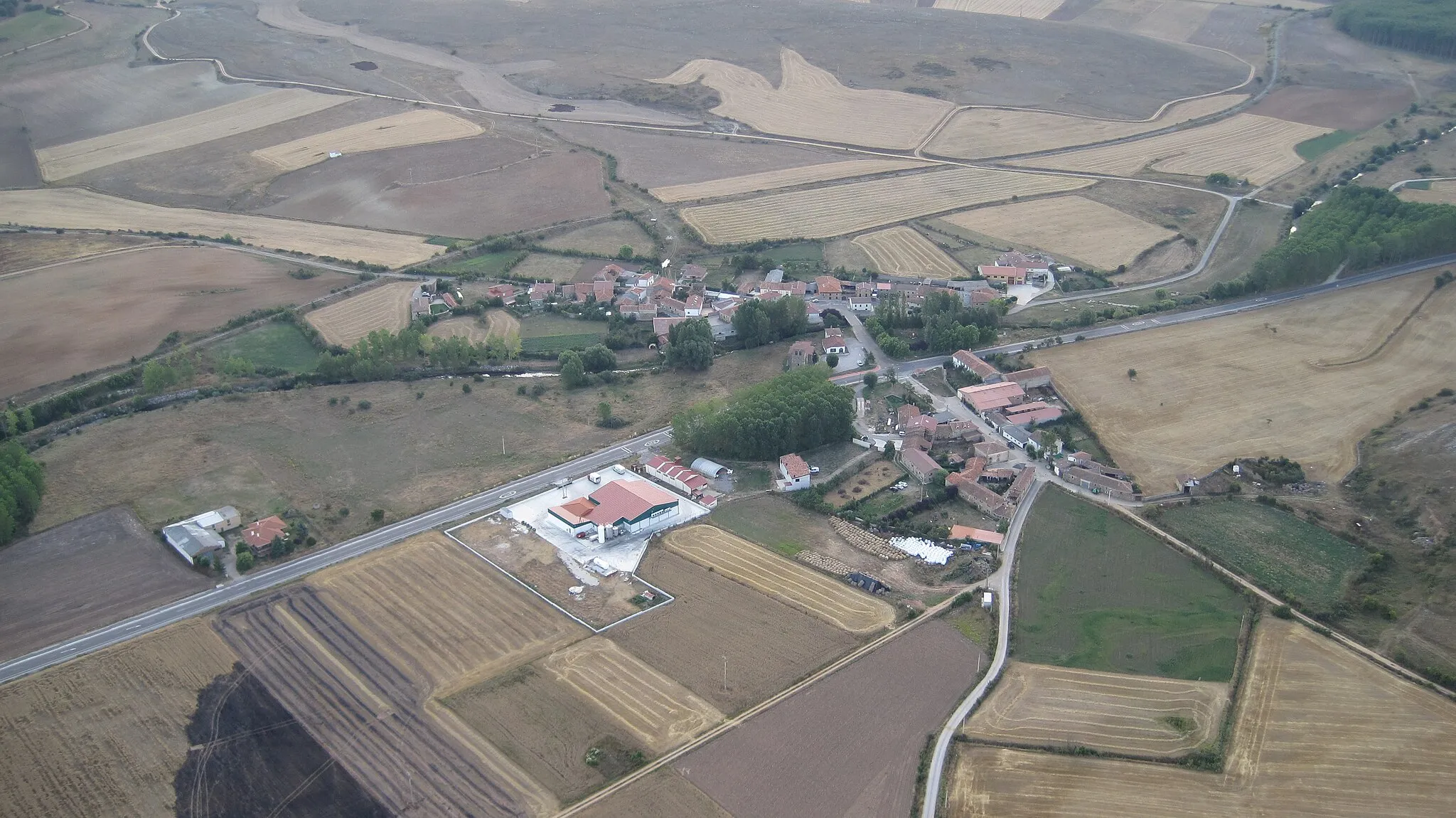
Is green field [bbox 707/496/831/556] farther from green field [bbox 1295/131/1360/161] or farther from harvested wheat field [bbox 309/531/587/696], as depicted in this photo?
green field [bbox 1295/131/1360/161]

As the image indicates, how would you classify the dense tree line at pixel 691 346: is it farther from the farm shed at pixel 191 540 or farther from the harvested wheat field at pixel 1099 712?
the harvested wheat field at pixel 1099 712

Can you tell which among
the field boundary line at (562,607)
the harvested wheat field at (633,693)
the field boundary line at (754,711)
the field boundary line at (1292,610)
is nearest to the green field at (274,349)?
the field boundary line at (562,607)

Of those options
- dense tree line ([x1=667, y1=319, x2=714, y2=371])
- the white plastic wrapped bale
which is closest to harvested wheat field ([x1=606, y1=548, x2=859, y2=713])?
the white plastic wrapped bale

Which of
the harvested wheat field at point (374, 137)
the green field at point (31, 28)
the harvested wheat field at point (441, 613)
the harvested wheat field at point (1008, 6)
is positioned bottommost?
the harvested wheat field at point (441, 613)

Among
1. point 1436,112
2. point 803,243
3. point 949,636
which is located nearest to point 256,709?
point 949,636

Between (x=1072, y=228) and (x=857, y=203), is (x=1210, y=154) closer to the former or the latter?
(x=1072, y=228)
